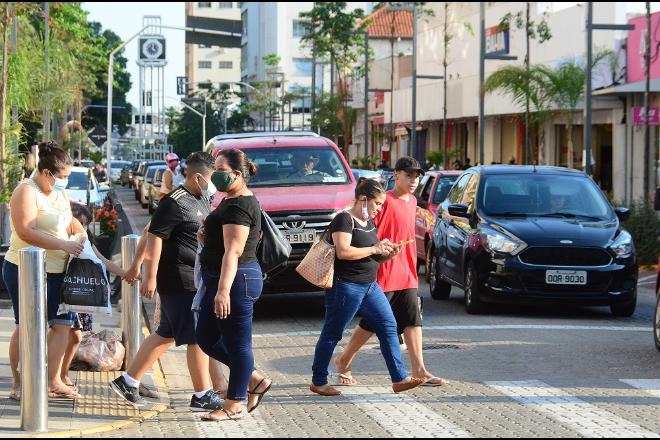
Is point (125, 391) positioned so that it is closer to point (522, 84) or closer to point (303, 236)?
point (303, 236)

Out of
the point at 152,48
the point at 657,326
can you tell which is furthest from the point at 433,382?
the point at 152,48

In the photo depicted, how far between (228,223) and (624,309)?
8.41 meters

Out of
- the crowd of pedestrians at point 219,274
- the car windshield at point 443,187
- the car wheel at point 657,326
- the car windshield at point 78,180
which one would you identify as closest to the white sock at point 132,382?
the crowd of pedestrians at point 219,274

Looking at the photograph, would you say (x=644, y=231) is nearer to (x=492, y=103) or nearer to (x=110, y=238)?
(x=110, y=238)

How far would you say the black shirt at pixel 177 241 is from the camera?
9.39 meters

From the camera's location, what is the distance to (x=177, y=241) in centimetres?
943

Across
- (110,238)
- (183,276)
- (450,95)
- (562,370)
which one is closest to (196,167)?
(183,276)

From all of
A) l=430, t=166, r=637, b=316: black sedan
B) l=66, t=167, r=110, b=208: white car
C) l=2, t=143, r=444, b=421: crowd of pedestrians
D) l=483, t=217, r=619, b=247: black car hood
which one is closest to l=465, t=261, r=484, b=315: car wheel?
l=430, t=166, r=637, b=316: black sedan

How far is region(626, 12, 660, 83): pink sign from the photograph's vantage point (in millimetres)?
36062

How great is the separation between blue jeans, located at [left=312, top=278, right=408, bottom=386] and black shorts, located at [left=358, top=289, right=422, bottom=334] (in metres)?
0.46

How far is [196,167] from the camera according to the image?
951 centimetres

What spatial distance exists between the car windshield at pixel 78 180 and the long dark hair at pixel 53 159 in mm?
24360

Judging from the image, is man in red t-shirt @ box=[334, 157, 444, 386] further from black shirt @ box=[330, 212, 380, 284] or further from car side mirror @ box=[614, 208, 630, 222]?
car side mirror @ box=[614, 208, 630, 222]

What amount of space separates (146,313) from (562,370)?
633 centimetres
